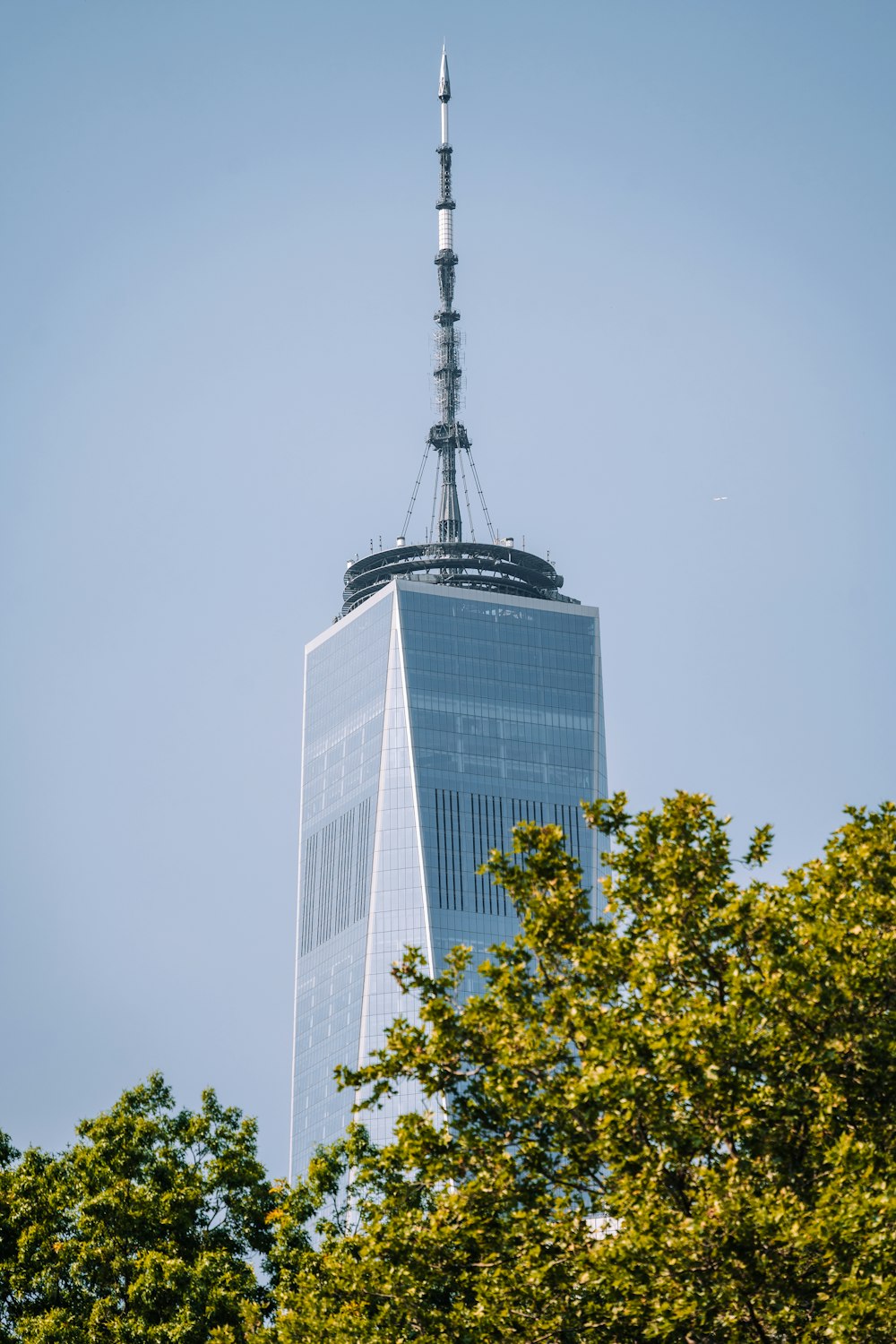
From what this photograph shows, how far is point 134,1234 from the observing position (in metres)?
63.7

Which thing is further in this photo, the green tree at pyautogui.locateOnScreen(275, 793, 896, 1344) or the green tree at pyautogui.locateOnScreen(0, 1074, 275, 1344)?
the green tree at pyautogui.locateOnScreen(0, 1074, 275, 1344)

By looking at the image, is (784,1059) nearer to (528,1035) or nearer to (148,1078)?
(528,1035)

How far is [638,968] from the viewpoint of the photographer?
47500 mm

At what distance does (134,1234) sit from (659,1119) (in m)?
24.4

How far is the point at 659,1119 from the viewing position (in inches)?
1769

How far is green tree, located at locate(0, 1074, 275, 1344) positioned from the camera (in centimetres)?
6106

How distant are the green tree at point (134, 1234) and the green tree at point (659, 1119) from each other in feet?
36.0

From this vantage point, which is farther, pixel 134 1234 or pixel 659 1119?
pixel 134 1234

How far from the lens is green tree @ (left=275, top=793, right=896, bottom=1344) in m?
43.2

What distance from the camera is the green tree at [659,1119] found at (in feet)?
142

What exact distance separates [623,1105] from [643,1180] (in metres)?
1.56

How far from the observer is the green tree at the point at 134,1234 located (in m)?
61.1

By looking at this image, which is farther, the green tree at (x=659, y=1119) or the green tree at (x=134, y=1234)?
the green tree at (x=134, y=1234)

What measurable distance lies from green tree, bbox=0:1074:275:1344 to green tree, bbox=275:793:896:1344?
10958 millimetres
